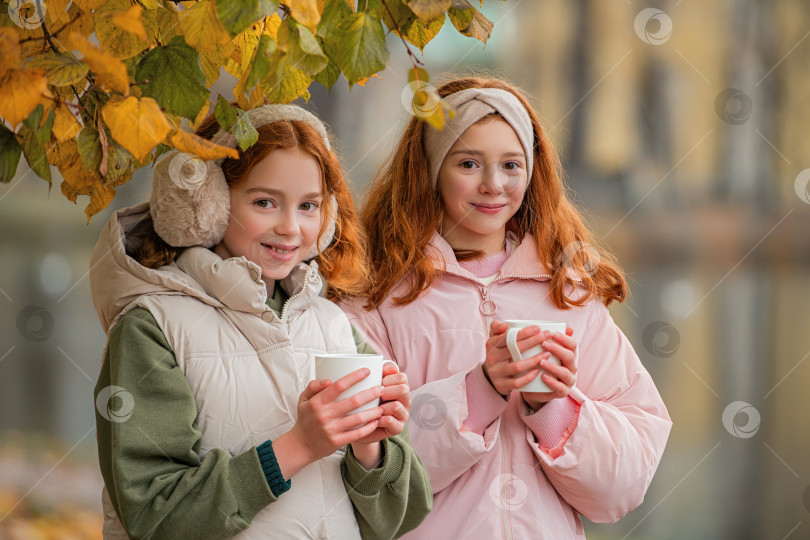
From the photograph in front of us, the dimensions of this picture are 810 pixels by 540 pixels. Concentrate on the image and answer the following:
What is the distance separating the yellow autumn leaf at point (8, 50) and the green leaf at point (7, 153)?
152 millimetres

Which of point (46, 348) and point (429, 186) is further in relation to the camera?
point (46, 348)

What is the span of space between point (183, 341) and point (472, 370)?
612mm

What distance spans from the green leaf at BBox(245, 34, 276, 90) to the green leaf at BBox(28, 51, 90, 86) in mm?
177

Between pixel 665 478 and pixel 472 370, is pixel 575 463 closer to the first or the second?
pixel 472 370

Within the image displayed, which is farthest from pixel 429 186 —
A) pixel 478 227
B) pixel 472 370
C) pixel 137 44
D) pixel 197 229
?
pixel 137 44

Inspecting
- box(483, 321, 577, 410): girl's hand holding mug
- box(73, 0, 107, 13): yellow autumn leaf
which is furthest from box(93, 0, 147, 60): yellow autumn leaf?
box(483, 321, 577, 410): girl's hand holding mug

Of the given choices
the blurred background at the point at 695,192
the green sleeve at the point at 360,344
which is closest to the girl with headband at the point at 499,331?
the green sleeve at the point at 360,344

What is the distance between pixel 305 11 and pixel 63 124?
377 millimetres

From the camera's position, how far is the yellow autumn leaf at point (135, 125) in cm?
89

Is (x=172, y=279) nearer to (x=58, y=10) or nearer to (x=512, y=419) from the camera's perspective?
(x=58, y=10)

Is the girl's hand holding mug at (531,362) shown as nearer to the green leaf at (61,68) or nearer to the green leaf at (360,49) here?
the green leaf at (360,49)

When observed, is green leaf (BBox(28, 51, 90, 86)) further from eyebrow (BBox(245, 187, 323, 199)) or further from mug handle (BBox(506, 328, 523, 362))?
mug handle (BBox(506, 328, 523, 362))

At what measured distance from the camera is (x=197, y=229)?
1497mm

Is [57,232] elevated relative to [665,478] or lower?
lower
